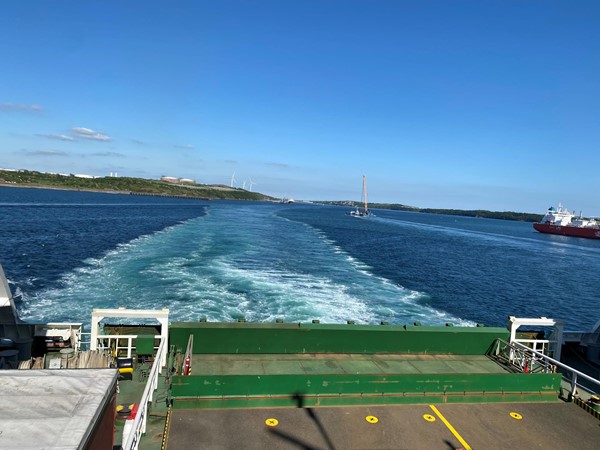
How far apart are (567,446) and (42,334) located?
1405cm

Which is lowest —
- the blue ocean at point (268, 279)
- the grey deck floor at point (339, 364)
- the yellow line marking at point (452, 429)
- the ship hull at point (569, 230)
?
the blue ocean at point (268, 279)

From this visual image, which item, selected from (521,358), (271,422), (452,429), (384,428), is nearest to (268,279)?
(521,358)

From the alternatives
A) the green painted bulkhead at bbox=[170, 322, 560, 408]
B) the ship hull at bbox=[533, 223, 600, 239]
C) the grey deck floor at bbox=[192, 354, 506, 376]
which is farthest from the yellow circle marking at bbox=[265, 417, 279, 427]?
the ship hull at bbox=[533, 223, 600, 239]

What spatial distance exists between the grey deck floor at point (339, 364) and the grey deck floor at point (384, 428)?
1909 millimetres

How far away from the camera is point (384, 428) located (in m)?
8.87

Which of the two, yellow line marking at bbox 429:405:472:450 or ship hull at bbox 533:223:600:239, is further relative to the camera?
ship hull at bbox 533:223:600:239

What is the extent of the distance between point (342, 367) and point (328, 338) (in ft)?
3.43

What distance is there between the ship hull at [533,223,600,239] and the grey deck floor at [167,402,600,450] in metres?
154

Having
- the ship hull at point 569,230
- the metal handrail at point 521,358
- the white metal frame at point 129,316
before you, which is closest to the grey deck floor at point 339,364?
the metal handrail at point 521,358

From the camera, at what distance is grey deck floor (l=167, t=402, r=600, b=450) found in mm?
8266

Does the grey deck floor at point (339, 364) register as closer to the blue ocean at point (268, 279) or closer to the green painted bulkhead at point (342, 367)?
the green painted bulkhead at point (342, 367)

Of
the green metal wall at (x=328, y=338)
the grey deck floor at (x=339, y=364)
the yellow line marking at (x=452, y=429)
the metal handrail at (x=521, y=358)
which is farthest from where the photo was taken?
the metal handrail at (x=521, y=358)

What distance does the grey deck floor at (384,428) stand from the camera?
27.1 feet

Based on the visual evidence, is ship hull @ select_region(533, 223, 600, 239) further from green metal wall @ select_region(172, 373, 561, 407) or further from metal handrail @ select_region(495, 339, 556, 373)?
green metal wall @ select_region(172, 373, 561, 407)
